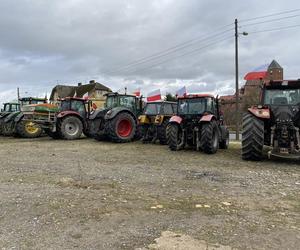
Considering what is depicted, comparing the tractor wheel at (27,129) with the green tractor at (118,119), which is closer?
the green tractor at (118,119)

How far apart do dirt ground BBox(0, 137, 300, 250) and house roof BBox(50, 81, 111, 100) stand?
60.8 meters

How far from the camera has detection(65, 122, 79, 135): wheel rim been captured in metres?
18.6

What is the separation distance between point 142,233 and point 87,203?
4.75 feet

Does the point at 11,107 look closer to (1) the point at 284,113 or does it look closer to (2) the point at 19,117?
(2) the point at 19,117

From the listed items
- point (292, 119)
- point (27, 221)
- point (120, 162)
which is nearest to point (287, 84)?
point (292, 119)

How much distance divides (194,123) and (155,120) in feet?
8.98

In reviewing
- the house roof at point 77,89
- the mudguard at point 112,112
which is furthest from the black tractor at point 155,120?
the house roof at point 77,89

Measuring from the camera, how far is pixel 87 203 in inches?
219

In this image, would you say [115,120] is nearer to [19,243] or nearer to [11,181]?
[11,181]

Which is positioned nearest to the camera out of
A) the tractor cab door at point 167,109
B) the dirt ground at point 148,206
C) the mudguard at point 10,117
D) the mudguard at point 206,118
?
the dirt ground at point 148,206

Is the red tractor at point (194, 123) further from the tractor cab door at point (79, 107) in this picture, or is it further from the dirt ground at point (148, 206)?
the tractor cab door at point (79, 107)

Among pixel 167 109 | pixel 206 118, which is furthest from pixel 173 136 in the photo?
pixel 167 109

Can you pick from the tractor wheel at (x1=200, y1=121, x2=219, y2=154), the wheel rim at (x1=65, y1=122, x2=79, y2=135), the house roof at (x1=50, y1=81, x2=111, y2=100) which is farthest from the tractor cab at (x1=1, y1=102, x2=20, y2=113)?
the house roof at (x1=50, y1=81, x2=111, y2=100)

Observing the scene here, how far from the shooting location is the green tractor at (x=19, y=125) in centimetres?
2042
